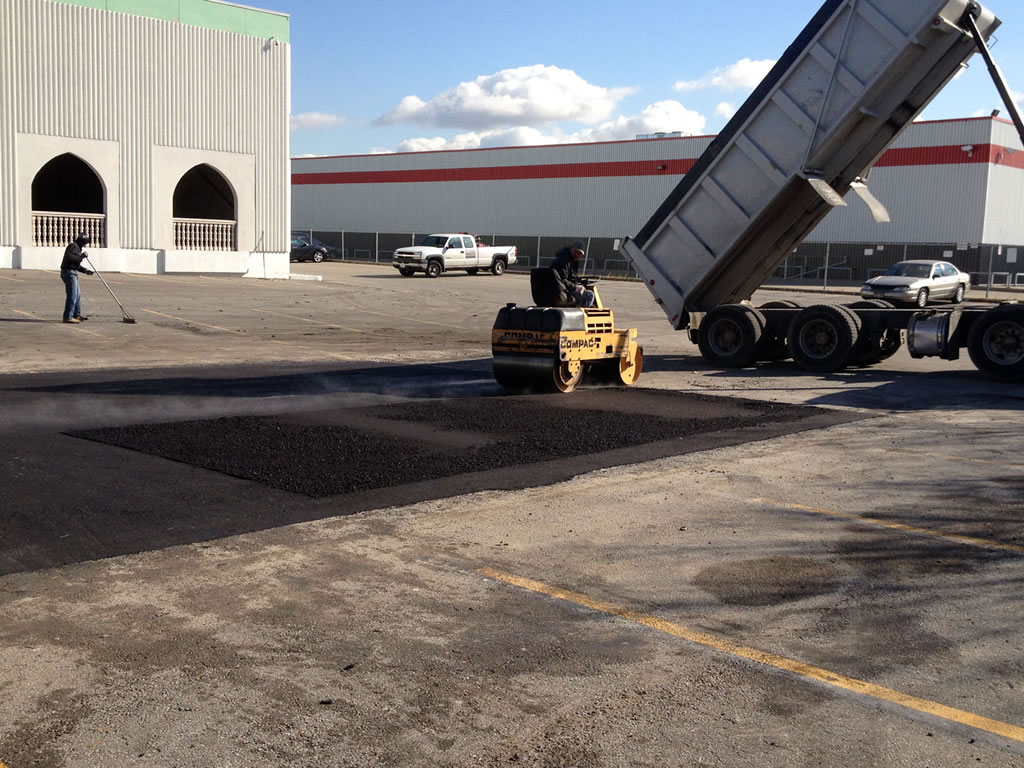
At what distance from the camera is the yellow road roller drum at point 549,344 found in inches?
575

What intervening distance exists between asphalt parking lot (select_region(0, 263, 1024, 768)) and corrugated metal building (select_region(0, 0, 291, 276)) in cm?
2296

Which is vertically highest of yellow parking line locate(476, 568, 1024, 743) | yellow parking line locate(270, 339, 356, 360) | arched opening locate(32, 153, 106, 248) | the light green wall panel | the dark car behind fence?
the light green wall panel

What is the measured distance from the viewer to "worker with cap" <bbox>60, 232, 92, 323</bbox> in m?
21.2

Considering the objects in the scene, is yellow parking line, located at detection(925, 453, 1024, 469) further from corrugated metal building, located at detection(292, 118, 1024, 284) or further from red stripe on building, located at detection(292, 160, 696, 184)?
red stripe on building, located at detection(292, 160, 696, 184)

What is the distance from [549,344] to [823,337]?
584cm

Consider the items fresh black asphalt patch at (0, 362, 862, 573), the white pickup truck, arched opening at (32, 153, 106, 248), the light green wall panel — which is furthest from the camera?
the white pickup truck

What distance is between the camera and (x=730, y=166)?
57.0 feet

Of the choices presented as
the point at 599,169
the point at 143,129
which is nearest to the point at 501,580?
the point at 143,129

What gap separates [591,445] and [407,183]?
6440 cm

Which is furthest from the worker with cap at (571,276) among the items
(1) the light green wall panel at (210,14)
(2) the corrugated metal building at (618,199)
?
(2) the corrugated metal building at (618,199)

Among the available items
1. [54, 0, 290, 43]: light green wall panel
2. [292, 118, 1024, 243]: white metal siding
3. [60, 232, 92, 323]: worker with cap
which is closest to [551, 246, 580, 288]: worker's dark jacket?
[60, 232, 92, 323]: worker with cap

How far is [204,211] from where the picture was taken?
43844 mm

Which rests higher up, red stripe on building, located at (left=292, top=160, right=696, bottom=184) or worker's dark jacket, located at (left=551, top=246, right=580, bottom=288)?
red stripe on building, located at (left=292, top=160, right=696, bottom=184)

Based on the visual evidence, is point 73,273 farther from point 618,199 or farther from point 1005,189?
point 618,199
